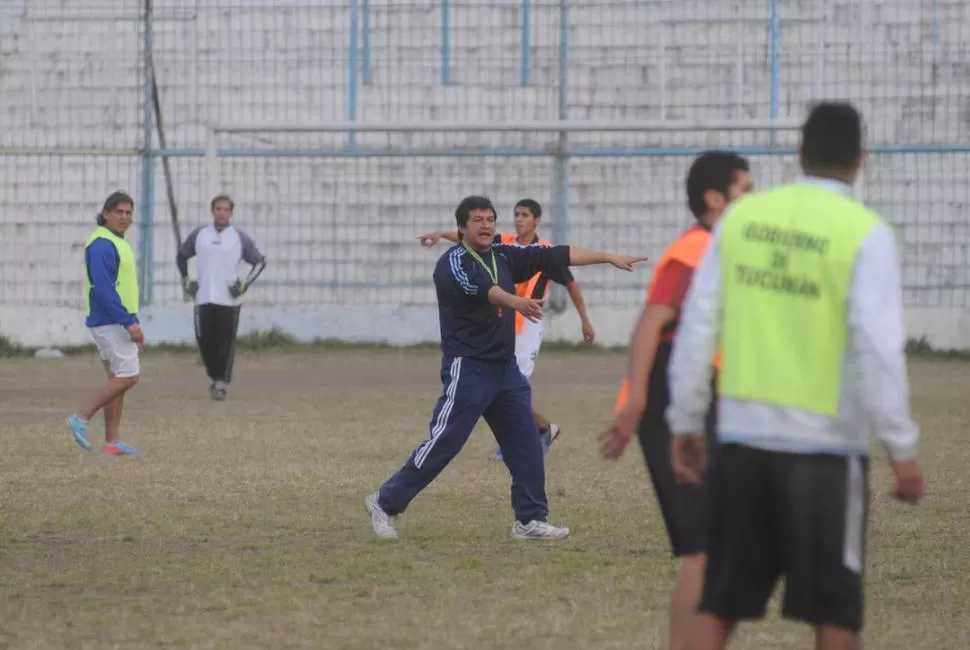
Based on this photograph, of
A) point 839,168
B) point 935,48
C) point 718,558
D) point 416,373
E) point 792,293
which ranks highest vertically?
point 935,48

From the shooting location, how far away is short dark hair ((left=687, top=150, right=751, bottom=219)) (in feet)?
19.5

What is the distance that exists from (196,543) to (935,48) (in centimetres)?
1793

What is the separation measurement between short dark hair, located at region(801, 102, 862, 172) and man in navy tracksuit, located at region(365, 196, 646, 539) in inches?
166

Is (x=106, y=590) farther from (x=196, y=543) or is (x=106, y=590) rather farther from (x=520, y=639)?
(x=520, y=639)

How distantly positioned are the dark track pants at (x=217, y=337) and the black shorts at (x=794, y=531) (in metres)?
13.3

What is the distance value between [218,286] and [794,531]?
1382 cm

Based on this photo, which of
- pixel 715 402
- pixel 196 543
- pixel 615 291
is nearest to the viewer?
pixel 715 402

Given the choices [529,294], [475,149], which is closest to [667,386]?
[529,294]

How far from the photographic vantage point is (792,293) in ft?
14.9

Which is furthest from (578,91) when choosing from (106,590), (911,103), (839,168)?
(839,168)

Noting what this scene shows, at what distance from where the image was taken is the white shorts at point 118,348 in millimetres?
13000

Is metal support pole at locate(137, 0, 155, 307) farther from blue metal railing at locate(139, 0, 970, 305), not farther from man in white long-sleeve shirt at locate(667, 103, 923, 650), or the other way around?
man in white long-sleeve shirt at locate(667, 103, 923, 650)

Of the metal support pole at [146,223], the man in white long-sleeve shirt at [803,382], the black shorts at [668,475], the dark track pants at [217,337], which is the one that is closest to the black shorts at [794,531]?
the man in white long-sleeve shirt at [803,382]

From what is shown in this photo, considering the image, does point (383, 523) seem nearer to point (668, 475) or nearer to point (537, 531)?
point (537, 531)
